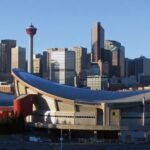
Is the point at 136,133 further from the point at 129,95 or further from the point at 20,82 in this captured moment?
the point at 20,82

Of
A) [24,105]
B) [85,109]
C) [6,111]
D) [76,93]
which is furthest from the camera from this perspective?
[6,111]

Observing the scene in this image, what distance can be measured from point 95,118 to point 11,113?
603 inches

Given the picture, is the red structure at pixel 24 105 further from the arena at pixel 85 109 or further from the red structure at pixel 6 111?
the red structure at pixel 6 111

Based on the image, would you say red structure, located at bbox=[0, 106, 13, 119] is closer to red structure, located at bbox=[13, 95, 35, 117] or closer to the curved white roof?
red structure, located at bbox=[13, 95, 35, 117]

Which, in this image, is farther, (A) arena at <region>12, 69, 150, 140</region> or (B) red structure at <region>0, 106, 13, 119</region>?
(B) red structure at <region>0, 106, 13, 119</region>

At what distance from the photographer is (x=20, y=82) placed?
110812 millimetres

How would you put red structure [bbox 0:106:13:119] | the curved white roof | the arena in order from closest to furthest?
the arena < the curved white roof < red structure [bbox 0:106:13:119]

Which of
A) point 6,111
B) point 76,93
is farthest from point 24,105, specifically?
point 76,93

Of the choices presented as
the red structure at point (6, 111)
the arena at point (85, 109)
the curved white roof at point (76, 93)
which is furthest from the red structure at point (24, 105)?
the curved white roof at point (76, 93)

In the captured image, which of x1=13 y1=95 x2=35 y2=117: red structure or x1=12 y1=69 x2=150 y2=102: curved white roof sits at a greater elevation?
x1=12 y1=69 x2=150 y2=102: curved white roof

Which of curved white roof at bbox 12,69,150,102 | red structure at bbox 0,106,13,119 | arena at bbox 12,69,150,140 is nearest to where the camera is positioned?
arena at bbox 12,69,150,140

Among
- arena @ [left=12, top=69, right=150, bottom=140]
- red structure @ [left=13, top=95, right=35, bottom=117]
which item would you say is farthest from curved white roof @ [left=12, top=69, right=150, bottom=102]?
red structure @ [left=13, top=95, right=35, bottom=117]

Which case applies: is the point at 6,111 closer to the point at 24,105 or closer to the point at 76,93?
the point at 24,105

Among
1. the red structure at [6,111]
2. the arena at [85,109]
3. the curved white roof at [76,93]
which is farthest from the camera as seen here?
the red structure at [6,111]
